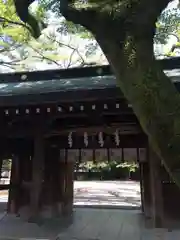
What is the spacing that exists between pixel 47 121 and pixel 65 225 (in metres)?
2.84

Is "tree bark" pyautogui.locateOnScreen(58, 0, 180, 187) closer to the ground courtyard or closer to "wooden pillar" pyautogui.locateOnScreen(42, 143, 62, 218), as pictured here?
the ground courtyard

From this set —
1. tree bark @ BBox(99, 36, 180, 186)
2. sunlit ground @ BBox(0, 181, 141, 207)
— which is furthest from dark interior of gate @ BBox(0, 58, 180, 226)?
sunlit ground @ BBox(0, 181, 141, 207)

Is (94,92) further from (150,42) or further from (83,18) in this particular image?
(150,42)

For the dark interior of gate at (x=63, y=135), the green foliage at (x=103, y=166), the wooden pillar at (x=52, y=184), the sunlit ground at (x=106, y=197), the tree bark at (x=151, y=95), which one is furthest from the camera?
the green foliage at (x=103, y=166)

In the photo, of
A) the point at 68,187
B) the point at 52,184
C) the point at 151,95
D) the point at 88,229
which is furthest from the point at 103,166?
the point at 151,95

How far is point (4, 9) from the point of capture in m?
8.82

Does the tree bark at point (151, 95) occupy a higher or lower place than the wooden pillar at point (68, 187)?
higher

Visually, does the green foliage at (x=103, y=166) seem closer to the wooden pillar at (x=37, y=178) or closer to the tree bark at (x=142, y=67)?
the wooden pillar at (x=37, y=178)

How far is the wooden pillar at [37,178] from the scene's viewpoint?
665 centimetres

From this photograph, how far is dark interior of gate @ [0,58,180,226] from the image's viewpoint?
570cm

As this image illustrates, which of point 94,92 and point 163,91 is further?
point 94,92

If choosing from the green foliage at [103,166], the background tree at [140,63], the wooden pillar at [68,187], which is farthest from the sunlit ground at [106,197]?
the background tree at [140,63]

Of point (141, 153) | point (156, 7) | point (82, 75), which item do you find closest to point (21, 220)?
point (141, 153)

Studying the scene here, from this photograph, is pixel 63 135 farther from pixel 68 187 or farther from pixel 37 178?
pixel 68 187
